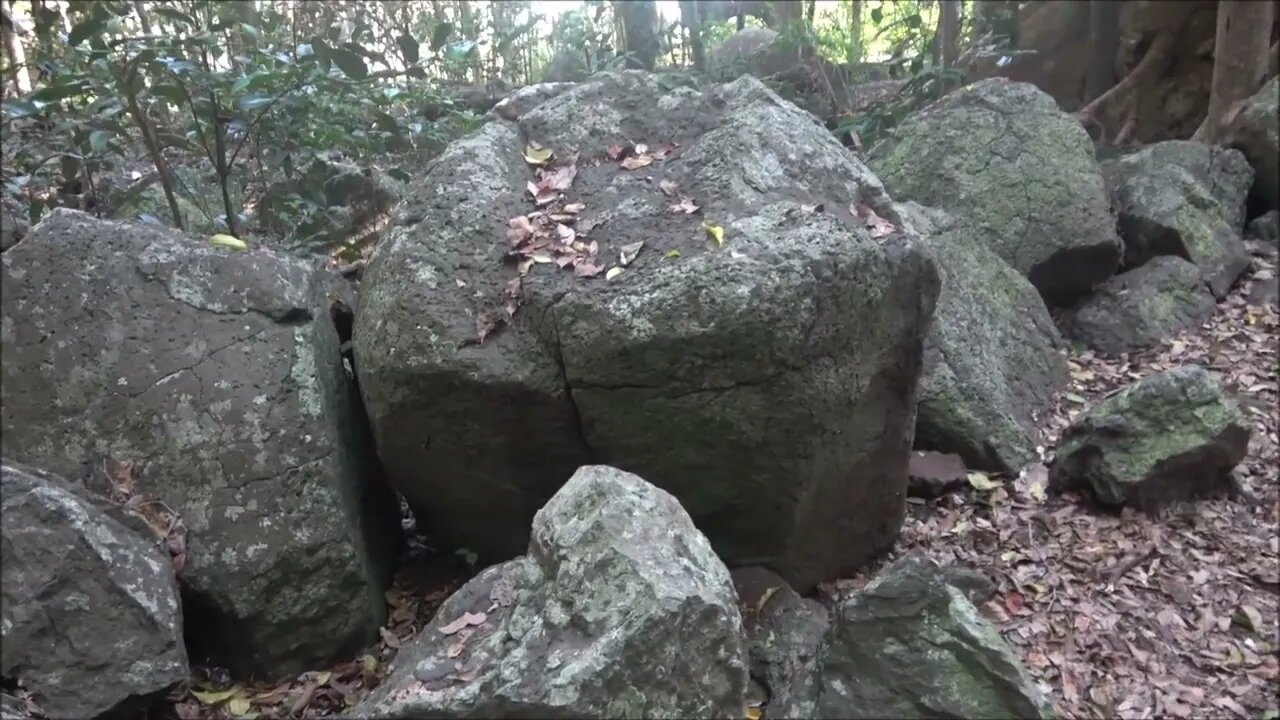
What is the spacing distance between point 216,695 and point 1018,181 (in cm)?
471

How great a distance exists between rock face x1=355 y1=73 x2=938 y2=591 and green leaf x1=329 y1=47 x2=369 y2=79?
33.5 inches

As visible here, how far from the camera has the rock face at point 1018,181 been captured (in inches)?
203

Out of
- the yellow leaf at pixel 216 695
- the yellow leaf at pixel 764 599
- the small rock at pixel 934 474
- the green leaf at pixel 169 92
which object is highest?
the green leaf at pixel 169 92

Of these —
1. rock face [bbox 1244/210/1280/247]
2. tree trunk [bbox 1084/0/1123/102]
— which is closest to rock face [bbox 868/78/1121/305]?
rock face [bbox 1244/210/1280/247]

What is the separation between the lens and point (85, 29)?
11.4ft

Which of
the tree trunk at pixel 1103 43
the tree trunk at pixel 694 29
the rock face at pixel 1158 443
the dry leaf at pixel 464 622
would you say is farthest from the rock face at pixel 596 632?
the tree trunk at pixel 1103 43

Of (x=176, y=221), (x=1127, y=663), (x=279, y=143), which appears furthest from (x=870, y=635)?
(x=279, y=143)

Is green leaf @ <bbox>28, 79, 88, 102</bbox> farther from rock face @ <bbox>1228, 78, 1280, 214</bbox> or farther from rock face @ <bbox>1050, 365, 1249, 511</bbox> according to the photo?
rock face @ <bbox>1228, 78, 1280, 214</bbox>

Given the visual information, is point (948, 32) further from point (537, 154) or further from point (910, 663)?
point (910, 663)

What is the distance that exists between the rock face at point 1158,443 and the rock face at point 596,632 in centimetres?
208

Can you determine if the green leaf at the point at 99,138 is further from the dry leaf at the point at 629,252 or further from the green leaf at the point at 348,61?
the dry leaf at the point at 629,252

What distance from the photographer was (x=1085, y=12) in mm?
8914

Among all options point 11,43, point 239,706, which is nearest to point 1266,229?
point 239,706

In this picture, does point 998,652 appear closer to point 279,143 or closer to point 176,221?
point 176,221
